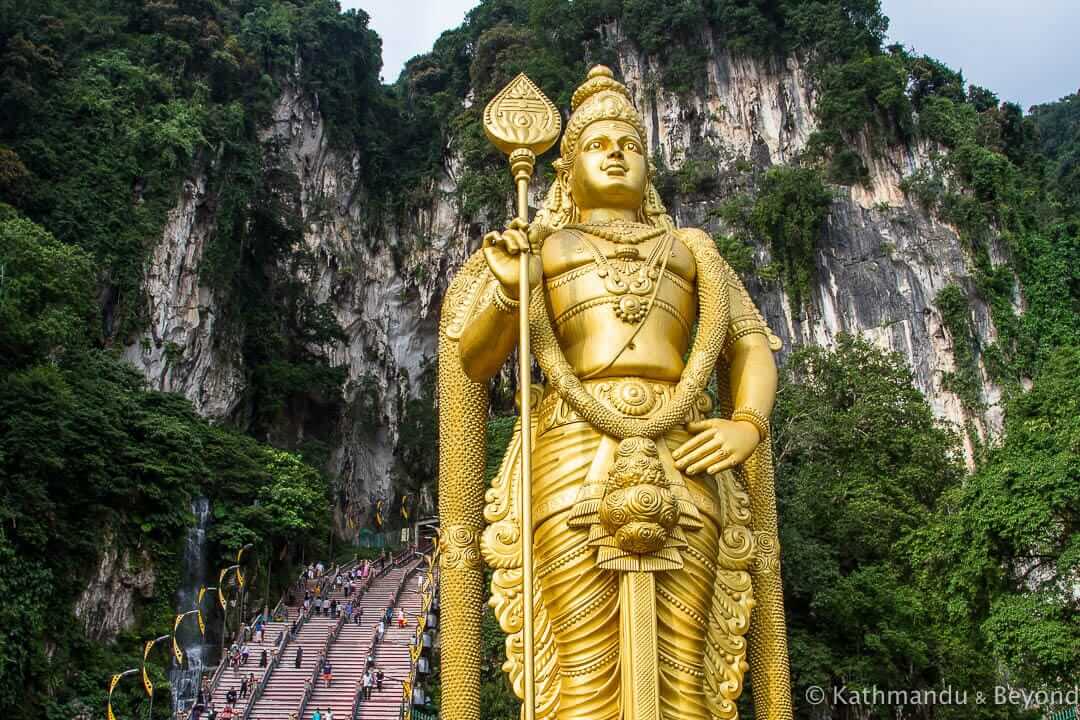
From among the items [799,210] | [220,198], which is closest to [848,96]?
[799,210]

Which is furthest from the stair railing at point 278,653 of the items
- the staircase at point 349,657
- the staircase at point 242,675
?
the staircase at point 349,657

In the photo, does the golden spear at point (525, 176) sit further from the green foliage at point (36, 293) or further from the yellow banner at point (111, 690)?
the green foliage at point (36, 293)

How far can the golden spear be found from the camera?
3.97 metres

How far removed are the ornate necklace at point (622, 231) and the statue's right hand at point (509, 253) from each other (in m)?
0.68

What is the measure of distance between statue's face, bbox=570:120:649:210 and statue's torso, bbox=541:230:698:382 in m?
0.31

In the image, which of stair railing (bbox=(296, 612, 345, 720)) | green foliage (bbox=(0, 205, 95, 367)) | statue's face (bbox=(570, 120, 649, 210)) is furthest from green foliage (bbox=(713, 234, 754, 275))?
statue's face (bbox=(570, 120, 649, 210))

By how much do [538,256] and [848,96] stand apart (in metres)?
24.6

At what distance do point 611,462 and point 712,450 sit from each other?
0.45 meters

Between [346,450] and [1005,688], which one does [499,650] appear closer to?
[1005,688]

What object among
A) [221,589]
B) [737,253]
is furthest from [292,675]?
[737,253]

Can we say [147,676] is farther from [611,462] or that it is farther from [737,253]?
[737,253]

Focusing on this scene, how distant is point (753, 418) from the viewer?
Result: 4910mm

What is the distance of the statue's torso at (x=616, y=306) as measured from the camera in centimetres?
494

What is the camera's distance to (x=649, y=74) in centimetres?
3066
